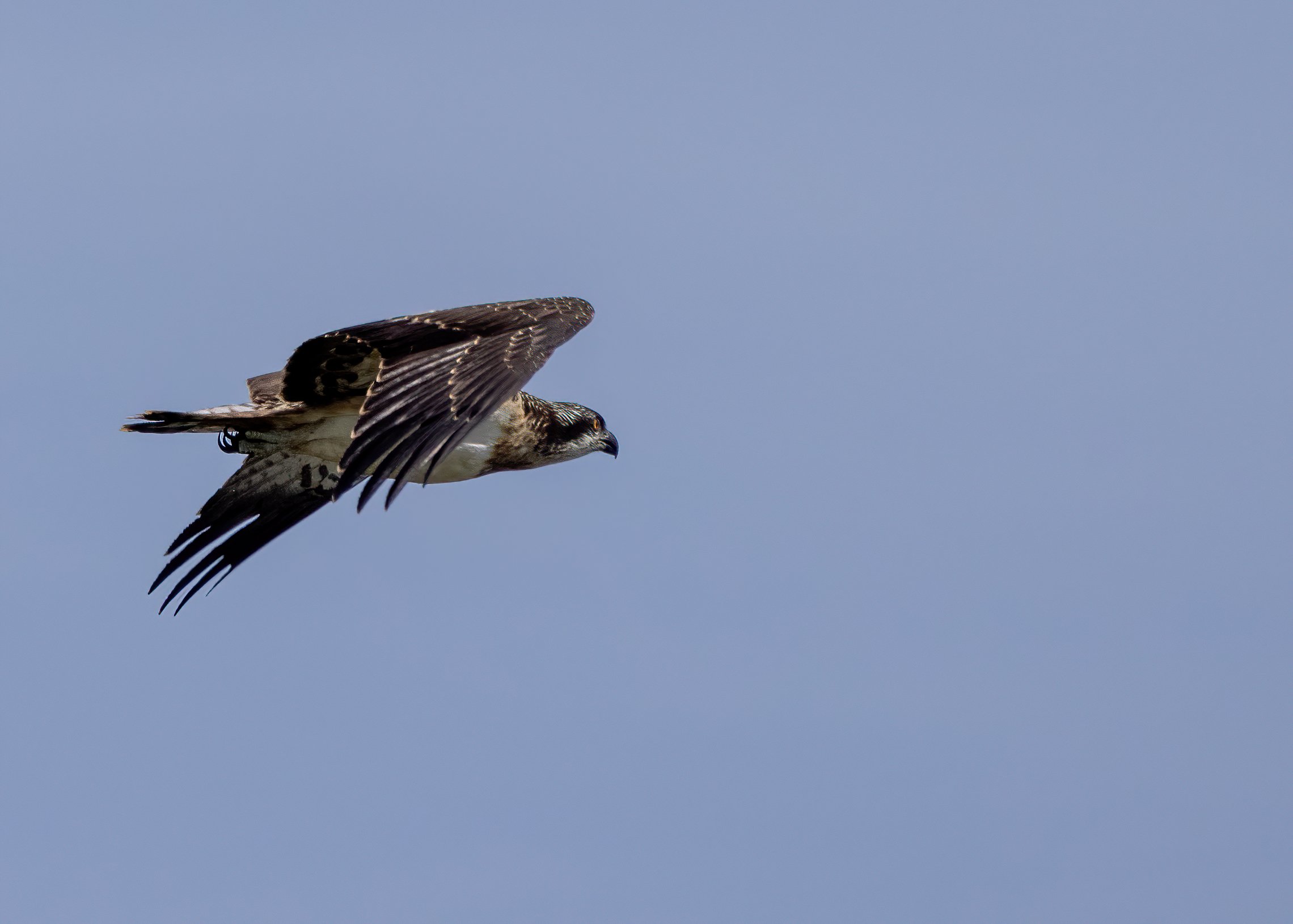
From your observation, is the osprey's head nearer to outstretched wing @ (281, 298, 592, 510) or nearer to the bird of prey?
the bird of prey

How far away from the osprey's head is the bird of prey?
0.6 inches

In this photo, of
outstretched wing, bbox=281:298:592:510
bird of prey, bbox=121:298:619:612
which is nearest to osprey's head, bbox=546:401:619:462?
bird of prey, bbox=121:298:619:612

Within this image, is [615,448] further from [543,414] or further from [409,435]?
[409,435]

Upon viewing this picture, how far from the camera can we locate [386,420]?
12.8 m

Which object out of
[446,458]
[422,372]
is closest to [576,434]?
[446,458]

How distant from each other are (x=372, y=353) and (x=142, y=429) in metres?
1.88

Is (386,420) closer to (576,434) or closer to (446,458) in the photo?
(446,458)

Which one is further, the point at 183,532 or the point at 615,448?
the point at 615,448

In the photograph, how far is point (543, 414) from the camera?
16.4 metres

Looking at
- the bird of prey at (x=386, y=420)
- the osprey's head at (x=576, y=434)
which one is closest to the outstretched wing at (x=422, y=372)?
the bird of prey at (x=386, y=420)

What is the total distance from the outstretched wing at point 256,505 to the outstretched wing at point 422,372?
1.46 m

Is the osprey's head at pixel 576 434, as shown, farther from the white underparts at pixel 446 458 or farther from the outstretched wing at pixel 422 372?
the outstretched wing at pixel 422 372

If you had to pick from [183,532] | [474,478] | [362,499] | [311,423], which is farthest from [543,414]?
[362,499]

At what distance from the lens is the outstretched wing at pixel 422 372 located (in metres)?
12.7
